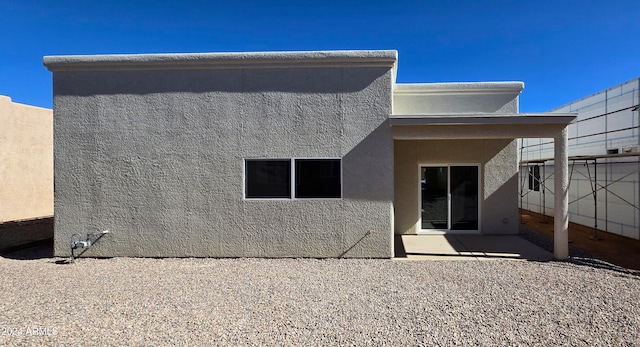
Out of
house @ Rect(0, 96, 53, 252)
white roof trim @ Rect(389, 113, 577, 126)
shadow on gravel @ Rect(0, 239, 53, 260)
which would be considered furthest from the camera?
house @ Rect(0, 96, 53, 252)

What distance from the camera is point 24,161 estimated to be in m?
12.3

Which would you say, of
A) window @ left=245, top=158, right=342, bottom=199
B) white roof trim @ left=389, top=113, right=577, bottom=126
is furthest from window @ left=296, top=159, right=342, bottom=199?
white roof trim @ left=389, top=113, right=577, bottom=126

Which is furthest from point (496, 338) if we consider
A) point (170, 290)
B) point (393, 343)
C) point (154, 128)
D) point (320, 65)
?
point (154, 128)

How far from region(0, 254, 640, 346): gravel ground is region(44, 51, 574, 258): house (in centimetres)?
72

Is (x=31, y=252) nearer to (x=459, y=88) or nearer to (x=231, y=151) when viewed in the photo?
(x=231, y=151)

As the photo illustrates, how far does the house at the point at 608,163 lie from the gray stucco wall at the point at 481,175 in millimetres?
2256

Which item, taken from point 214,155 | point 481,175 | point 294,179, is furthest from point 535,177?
point 214,155

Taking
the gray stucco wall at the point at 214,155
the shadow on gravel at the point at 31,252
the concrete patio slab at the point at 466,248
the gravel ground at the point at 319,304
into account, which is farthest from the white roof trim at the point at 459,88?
the shadow on gravel at the point at 31,252

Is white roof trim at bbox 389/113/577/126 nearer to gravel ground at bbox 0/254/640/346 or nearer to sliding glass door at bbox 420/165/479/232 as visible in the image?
sliding glass door at bbox 420/165/479/232

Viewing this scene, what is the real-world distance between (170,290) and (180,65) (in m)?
4.79

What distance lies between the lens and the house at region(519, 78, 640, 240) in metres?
8.84

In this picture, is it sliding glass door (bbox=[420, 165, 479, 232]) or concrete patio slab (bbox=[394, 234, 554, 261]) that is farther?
sliding glass door (bbox=[420, 165, 479, 232])

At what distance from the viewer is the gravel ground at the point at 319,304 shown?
11.6ft

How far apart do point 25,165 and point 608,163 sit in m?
21.8
